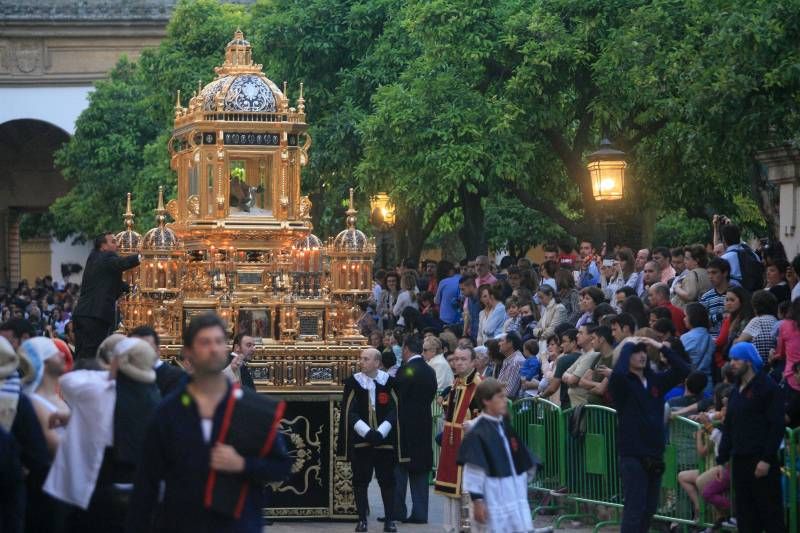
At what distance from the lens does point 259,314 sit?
18562mm

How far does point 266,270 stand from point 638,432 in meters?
5.22

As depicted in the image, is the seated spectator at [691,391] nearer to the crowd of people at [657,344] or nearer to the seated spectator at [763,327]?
the crowd of people at [657,344]

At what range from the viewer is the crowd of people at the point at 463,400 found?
9750 millimetres

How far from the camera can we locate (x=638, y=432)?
14727 millimetres

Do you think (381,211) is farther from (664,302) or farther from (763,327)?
(763,327)

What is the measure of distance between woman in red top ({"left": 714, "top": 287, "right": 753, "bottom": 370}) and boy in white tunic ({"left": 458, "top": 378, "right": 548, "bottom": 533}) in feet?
16.4

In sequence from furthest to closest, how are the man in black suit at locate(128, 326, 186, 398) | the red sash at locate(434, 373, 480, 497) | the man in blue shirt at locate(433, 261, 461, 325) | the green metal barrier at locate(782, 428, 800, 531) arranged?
the man in blue shirt at locate(433, 261, 461, 325), the red sash at locate(434, 373, 480, 497), the green metal barrier at locate(782, 428, 800, 531), the man in black suit at locate(128, 326, 186, 398)

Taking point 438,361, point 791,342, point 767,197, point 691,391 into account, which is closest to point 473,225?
point 767,197

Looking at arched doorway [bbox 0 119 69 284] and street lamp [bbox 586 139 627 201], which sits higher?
arched doorway [bbox 0 119 69 284]

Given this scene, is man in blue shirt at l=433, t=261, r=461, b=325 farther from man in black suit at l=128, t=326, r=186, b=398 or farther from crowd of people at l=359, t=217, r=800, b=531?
man in black suit at l=128, t=326, r=186, b=398

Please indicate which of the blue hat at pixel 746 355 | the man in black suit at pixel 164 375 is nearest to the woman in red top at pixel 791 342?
the blue hat at pixel 746 355

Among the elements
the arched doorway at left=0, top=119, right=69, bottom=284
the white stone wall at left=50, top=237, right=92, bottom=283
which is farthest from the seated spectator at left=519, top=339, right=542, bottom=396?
the white stone wall at left=50, top=237, right=92, bottom=283

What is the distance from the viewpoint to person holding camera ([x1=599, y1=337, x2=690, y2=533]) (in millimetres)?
14719

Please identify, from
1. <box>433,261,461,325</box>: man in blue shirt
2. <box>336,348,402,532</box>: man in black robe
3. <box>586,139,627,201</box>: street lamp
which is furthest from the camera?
<box>433,261,461,325</box>: man in blue shirt
